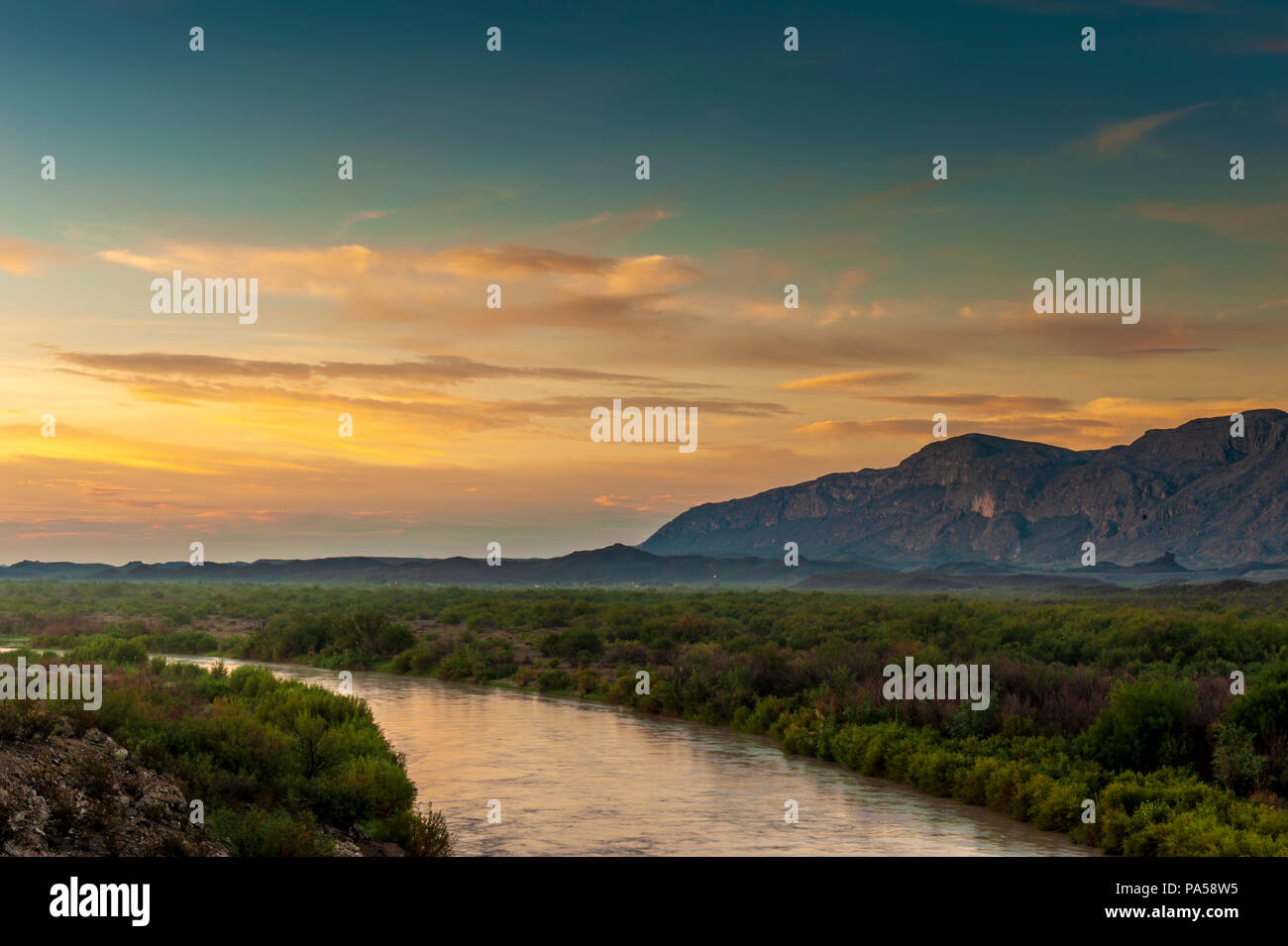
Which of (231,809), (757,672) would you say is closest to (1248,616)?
(757,672)

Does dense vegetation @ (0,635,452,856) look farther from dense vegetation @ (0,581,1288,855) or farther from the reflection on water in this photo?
dense vegetation @ (0,581,1288,855)
